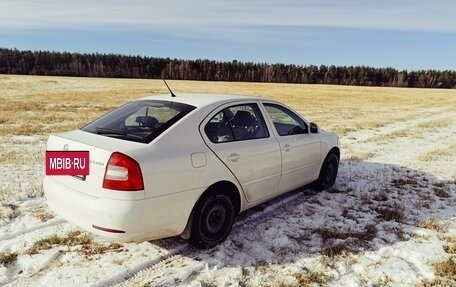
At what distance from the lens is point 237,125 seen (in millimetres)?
4543

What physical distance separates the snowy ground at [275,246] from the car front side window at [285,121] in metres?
1.05

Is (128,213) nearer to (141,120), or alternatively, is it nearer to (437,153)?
(141,120)

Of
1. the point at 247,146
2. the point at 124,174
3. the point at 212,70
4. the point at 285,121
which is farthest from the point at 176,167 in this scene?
the point at 212,70

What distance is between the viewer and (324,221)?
4.99m

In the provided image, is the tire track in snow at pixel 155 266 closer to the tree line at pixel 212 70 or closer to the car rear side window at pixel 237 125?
the car rear side window at pixel 237 125

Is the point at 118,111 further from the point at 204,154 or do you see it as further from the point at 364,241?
the point at 364,241

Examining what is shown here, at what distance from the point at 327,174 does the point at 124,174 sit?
3859mm

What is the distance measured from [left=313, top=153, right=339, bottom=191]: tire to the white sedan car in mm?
1049

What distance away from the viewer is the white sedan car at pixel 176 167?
340 cm

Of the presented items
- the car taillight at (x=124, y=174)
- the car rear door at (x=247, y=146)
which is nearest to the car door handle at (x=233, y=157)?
the car rear door at (x=247, y=146)

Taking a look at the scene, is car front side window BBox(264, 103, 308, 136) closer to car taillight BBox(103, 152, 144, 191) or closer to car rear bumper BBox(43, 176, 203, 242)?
car rear bumper BBox(43, 176, 203, 242)

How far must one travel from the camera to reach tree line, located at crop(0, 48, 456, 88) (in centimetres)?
8357

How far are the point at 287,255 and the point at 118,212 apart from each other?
1.80 meters

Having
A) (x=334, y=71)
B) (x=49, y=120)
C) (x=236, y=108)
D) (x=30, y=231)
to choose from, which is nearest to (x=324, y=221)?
(x=236, y=108)
